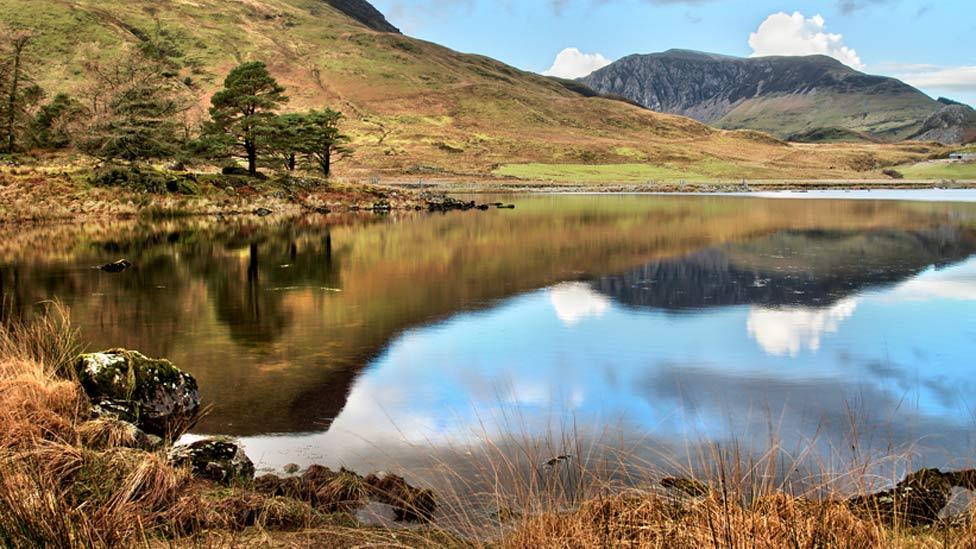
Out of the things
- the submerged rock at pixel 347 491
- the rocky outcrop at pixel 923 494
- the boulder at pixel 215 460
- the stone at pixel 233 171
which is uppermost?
the stone at pixel 233 171

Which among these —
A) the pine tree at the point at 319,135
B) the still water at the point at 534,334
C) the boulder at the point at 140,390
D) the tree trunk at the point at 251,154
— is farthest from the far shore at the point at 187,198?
the boulder at the point at 140,390

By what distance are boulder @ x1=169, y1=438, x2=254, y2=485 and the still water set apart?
631 millimetres

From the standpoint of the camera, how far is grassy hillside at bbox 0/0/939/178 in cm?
12156

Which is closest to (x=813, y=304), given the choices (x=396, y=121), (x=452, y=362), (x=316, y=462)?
(x=452, y=362)

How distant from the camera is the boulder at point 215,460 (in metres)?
6.74

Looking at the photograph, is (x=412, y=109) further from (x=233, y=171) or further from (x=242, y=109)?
(x=233, y=171)

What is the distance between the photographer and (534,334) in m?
13.8

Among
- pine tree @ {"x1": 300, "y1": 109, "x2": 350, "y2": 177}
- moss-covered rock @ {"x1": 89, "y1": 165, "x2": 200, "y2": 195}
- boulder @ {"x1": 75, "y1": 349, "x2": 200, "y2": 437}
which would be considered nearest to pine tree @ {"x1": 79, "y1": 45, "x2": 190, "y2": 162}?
moss-covered rock @ {"x1": 89, "y1": 165, "x2": 200, "y2": 195}

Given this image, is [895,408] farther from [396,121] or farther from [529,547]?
[396,121]

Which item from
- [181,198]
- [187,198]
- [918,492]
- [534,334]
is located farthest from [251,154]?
[918,492]

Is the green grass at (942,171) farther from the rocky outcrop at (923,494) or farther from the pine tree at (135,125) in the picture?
the rocky outcrop at (923,494)

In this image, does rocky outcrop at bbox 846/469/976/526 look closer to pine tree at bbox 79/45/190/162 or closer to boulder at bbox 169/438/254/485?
boulder at bbox 169/438/254/485

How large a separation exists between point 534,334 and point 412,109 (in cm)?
15324

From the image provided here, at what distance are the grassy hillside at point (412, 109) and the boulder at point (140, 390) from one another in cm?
9249
